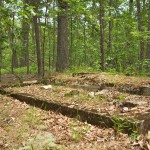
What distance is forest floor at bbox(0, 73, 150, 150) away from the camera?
127 inches

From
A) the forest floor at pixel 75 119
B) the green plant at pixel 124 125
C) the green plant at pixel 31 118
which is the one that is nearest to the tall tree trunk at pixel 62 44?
the forest floor at pixel 75 119

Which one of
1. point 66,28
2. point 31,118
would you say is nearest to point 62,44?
point 66,28

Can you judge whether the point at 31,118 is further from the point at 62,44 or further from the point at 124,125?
the point at 62,44

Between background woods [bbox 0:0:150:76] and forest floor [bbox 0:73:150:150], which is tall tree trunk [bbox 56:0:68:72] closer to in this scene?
background woods [bbox 0:0:150:76]

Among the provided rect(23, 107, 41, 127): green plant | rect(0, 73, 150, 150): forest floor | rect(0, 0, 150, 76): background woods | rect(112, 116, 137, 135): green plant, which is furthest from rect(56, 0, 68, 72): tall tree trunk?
rect(112, 116, 137, 135): green plant

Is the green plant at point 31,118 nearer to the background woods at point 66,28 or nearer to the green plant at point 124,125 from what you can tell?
the green plant at point 124,125

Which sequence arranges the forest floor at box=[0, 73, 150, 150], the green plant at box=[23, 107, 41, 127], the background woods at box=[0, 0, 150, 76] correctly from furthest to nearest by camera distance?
the background woods at box=[0, 0, 150, 76] → the green plant at box=[23, 107, 41, 127] → the forest floor at box=[0, 73, 150, 150]

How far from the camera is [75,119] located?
413 centimetres

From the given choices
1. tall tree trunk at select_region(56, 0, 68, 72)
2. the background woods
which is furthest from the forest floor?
tall tree trunk at select_region(56, 0, 68, 72)

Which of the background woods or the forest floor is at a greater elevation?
the background woods

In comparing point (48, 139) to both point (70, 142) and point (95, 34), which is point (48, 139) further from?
point (95, 34)

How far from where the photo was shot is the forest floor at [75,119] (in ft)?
10.6

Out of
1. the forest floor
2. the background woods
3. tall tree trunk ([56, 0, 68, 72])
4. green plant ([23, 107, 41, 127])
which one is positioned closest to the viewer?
the forest floor

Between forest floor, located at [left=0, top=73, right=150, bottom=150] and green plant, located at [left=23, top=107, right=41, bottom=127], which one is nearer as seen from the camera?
forest floor, located at [left=0, top=73, right=150, bottom=150]
